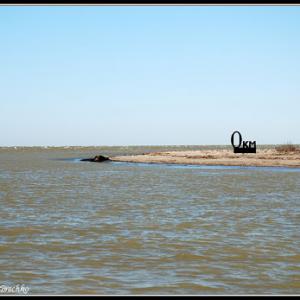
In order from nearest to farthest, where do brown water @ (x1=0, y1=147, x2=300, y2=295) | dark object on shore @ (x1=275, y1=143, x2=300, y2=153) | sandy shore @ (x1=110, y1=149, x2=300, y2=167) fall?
brown water @ (x1=0, y1=147, x2=300, y2=295) → sandy shore @ (x1=110, y1=149, x2=300, y2=167) → dark object on shore @ (x1=275, y1=143, x2=300, y2=153)

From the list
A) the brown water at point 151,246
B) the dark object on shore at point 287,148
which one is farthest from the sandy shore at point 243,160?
the brown water at point 151,246

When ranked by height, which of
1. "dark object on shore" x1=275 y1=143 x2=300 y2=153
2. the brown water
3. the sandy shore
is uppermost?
"dark object on shore" x1=275 y1=143 x2=300 y2=153

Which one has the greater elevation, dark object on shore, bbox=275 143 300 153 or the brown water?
dark object on shore, bbox=275 143 300 153

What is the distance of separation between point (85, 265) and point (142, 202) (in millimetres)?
12913

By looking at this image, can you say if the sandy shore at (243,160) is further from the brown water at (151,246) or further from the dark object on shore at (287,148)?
the brown water at (151,246)

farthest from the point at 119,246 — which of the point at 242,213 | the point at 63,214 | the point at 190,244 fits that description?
the point at 242,213

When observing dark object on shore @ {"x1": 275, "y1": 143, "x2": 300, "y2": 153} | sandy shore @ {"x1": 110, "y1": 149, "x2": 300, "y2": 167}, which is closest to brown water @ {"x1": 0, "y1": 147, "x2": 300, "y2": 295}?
sandy shore @ {"x1": 110, "y1": 149, "x2": 300, "y2": 167}

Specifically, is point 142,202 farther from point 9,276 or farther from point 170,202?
point 9,276

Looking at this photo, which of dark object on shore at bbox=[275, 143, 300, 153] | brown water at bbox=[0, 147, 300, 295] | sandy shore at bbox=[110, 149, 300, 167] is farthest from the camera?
dark object on shore at bbox=[275, 143, 300, 153]

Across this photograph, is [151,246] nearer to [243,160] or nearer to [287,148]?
[243,160]

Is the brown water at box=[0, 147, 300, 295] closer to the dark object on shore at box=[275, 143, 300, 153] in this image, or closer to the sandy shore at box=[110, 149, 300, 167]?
the sandy shore at box=[110, 149, 300, 167]

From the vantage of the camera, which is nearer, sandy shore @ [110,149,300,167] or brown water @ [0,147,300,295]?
brown water @ [0,147,300,295]

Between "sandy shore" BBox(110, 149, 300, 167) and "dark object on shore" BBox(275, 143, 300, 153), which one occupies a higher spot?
"dark object on shore" BBox(275, 143, 300, 153)

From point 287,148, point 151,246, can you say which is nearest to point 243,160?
point 287,148
